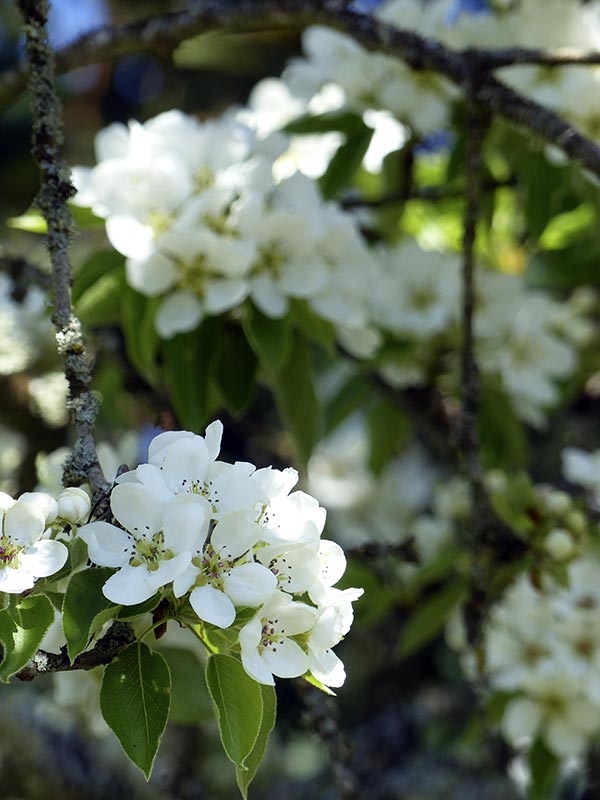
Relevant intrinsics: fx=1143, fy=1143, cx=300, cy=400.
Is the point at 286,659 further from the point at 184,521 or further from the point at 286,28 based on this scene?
the point at 286,28

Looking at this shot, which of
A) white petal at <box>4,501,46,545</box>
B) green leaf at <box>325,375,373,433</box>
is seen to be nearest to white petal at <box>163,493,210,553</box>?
white petal at <box>4,501,46,545</box>

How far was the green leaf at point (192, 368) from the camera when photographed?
5.62 feet

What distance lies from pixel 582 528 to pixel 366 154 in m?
0.85

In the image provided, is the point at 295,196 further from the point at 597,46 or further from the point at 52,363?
the point at 52,363

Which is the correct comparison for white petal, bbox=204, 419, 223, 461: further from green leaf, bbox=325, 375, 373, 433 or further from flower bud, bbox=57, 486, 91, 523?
green leaf, bbox=325, 375, 373, 433

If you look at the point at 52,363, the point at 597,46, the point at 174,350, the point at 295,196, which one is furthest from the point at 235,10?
the point at 52,363

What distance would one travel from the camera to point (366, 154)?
2.20 meters

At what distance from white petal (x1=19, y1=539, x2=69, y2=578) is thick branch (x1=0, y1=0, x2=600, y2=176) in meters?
0.98

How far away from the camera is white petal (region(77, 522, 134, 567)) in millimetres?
923

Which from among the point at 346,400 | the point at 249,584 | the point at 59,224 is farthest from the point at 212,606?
the point at 346,400

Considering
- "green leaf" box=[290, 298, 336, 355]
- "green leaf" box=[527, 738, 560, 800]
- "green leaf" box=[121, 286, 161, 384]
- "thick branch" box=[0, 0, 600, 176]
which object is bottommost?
"green leaf" box=[527, 738, 560, 800]

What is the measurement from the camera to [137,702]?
925mm

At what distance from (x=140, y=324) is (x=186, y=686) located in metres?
0.60

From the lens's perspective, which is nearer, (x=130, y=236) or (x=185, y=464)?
(x=185, y=464)
